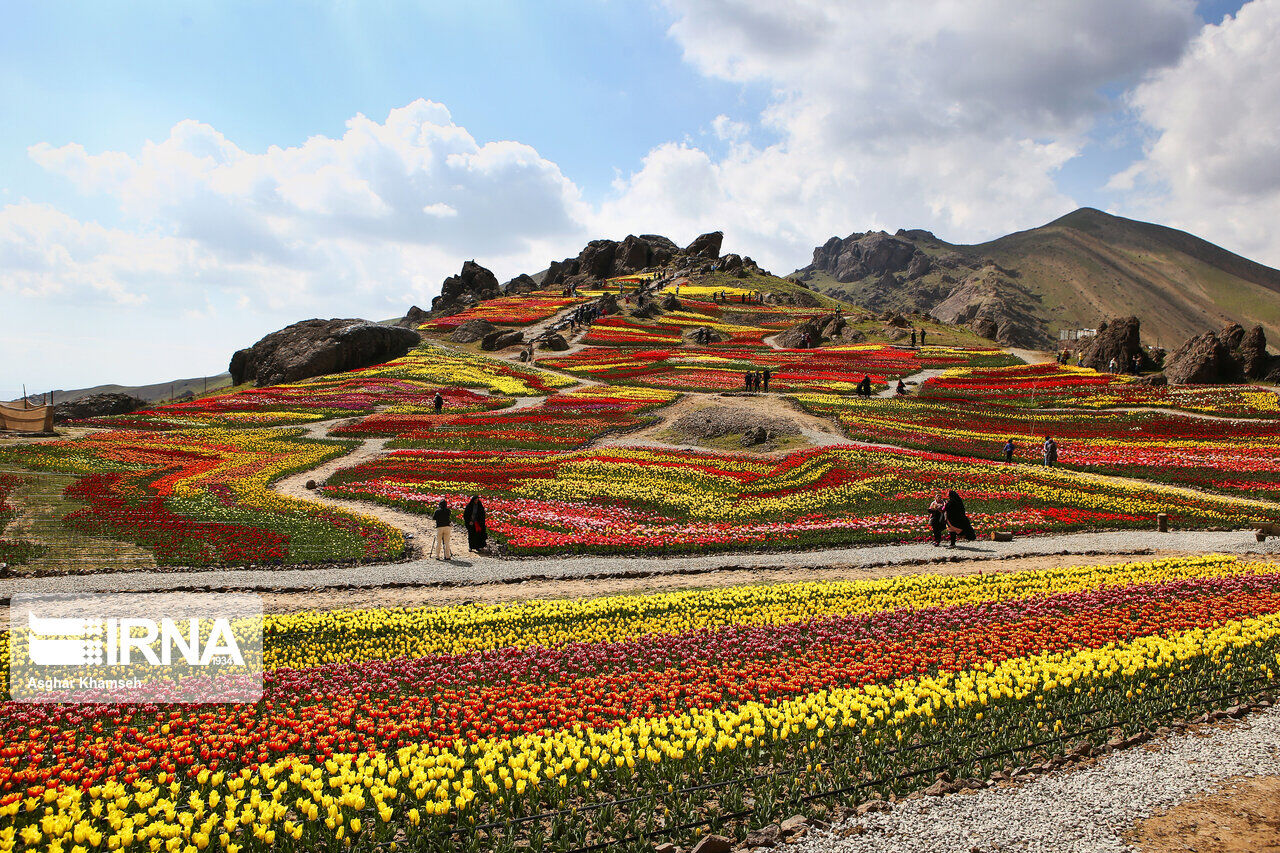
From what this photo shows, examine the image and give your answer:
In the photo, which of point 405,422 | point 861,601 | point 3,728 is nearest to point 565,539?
point 861,601

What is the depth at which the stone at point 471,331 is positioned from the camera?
339ft

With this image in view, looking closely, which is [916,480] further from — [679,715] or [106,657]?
[106,657]

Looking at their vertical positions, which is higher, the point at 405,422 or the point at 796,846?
the point at 405,422

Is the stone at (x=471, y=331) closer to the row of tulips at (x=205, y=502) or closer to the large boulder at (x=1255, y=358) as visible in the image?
the row of tulips at (x=205, y=502)

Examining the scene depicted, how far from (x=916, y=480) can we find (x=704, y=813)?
25.7 metres

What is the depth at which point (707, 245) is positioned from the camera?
194 m

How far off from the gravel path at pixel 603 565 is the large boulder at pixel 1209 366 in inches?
1696

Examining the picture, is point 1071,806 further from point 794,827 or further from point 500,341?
point 500,341

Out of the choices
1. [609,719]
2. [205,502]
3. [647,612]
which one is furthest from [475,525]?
[609,719]

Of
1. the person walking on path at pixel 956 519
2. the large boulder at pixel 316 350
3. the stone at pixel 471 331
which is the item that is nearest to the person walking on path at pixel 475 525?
the person walking on path at pixel 956 519

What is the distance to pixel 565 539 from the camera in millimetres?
23219

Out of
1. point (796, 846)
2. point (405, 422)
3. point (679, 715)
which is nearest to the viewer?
point (796, 846)

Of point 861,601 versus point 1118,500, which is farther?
point 1118,500

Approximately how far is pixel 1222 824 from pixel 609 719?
24.2 ft
